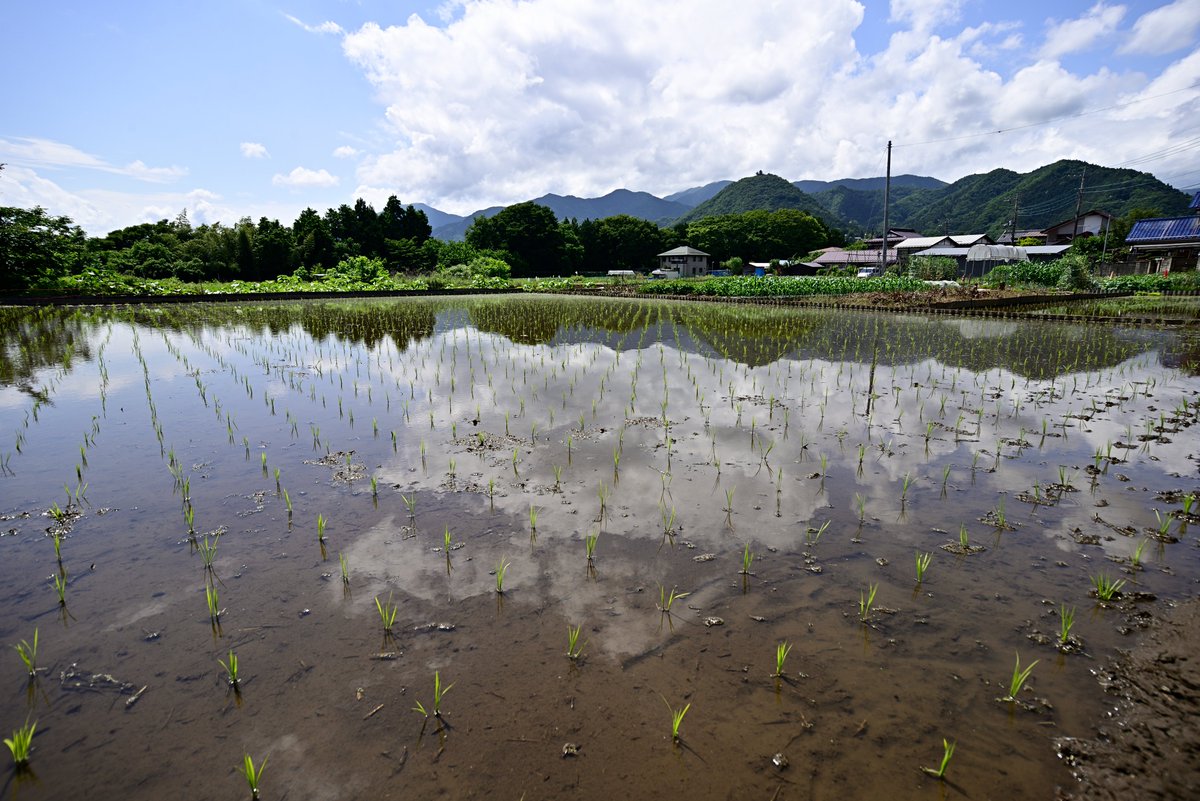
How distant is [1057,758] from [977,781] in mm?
443

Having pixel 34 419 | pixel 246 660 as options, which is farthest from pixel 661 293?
pixel 246 660

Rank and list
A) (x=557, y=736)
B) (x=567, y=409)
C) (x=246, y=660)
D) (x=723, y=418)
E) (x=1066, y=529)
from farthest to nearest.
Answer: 1. (x=567, y=409)
2. (x=723, y=418)
3. (x=1066, y=529)
4. (x=246, y=660)
5. (x=557, y=736)

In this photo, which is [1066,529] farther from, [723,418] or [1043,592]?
[723,418]

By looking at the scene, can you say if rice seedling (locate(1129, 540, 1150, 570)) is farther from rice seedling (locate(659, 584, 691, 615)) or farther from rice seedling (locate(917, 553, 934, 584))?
rice seedling (locate(659, 584, 691, 615))

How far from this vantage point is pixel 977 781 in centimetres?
231

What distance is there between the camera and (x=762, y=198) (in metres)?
134

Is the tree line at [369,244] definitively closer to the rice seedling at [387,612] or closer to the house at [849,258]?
the house at [849,258]

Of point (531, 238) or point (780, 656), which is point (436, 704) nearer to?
point (780, 656)

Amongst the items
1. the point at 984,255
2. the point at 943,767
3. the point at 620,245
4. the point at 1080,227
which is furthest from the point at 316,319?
the point at 1080,227

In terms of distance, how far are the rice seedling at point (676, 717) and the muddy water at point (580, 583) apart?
0.12ft

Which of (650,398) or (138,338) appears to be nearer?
(650,398)

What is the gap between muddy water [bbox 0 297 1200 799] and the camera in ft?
8.09

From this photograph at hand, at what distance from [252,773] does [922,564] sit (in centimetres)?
433

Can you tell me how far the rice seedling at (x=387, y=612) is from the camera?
130 inches
